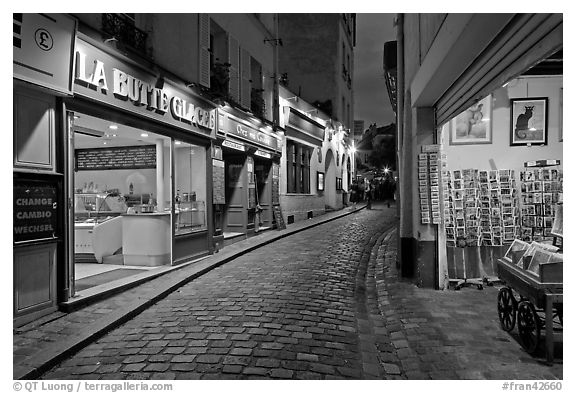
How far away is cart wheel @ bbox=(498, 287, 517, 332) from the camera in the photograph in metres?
4.76

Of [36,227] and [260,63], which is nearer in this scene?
[36,227]

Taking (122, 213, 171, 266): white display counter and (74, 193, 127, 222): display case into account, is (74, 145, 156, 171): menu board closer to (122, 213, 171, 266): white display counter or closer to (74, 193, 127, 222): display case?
A: (74, 193, 127, 222): display case

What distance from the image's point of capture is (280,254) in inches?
415

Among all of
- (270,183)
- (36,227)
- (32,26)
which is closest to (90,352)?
(36,227)

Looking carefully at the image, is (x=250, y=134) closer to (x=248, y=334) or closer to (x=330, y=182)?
(x=248, y=334)

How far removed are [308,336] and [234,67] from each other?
32.0 ft

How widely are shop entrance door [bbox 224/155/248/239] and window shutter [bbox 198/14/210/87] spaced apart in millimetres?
3770

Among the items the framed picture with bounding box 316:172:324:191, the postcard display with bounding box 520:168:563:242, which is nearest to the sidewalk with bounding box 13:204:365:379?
the postcard display with bounding box 520:168:563:242

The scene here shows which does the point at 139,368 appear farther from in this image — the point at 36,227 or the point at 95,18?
the point at 95,18

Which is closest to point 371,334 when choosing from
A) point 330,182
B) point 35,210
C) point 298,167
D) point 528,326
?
point 528,326

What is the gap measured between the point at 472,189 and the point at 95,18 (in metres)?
6.90

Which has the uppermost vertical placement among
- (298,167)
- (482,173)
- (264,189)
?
(298,167)

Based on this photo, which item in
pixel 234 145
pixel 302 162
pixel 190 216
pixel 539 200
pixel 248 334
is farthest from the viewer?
pixel 302 162

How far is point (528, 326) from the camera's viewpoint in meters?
4.23
